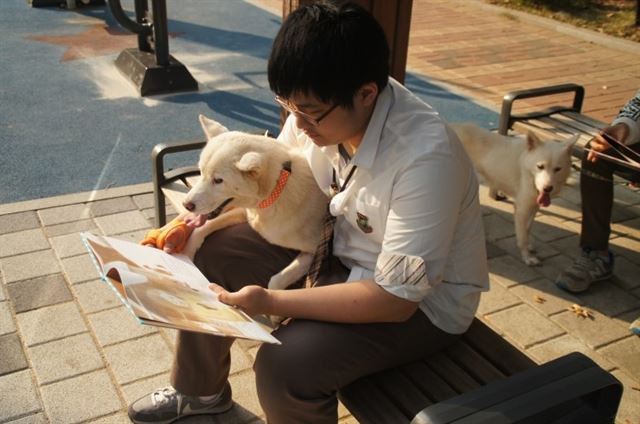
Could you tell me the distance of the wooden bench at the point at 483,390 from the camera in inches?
62.5

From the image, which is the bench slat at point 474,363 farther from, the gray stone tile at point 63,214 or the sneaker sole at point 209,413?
the gray stone tile at point 63,214

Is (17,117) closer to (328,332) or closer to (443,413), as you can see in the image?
(328,332)

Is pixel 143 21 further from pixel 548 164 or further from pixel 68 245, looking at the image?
pixel 548 164

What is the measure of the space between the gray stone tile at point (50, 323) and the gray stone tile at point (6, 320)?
0.04 metres

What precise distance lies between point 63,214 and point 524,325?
9.73 feet

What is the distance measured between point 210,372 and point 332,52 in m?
1.38

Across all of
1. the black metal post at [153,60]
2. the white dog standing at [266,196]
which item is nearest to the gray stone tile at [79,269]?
the white dog standing at [266,196]

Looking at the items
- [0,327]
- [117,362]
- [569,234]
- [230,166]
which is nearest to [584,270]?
[569,234]

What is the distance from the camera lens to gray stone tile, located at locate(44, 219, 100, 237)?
3.88 meters

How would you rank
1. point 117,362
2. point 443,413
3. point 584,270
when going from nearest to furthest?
point 443,413 → point 117,362 → point 584,270

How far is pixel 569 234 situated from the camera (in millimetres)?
4316

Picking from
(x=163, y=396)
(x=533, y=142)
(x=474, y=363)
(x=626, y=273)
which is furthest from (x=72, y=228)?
(x=626, y=273)

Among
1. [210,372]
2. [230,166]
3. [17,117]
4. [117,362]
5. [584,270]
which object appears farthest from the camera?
[17,117]

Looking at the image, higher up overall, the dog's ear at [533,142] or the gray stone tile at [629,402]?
the dog's ear at [533,142]
